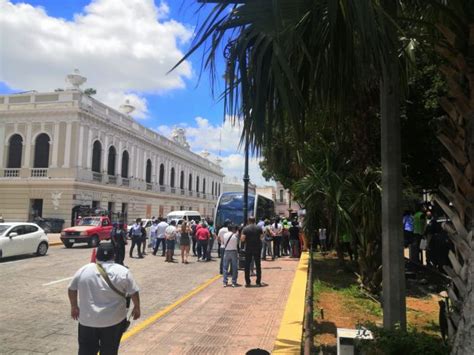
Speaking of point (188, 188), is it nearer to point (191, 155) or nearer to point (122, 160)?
point (191, 155)

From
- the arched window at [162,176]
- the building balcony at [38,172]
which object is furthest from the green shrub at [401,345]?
the arched window at [162,176]

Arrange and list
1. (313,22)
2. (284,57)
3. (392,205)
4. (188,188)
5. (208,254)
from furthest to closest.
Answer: (188,188), (208,254), (392,205), (313,22), (284,57)

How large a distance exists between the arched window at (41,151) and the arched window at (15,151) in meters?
1.69

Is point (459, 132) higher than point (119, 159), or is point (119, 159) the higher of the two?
point (119, 159)

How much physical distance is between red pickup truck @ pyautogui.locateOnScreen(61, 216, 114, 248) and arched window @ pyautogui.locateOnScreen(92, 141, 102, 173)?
52.6ft

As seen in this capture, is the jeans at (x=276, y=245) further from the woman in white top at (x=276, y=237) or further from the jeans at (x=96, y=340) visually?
the jeans at (x=96, y=340)

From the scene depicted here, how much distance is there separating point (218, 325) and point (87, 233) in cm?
1809

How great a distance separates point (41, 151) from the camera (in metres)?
39.2

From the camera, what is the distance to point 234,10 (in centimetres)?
364

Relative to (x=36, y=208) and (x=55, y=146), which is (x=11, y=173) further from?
(x=55, y=146)

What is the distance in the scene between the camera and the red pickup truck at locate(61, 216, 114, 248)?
23859mm

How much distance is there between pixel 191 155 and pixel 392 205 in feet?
218

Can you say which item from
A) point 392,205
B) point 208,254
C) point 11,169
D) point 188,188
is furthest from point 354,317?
point 188,188

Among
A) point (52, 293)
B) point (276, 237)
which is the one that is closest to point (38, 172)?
point (276, 237)
